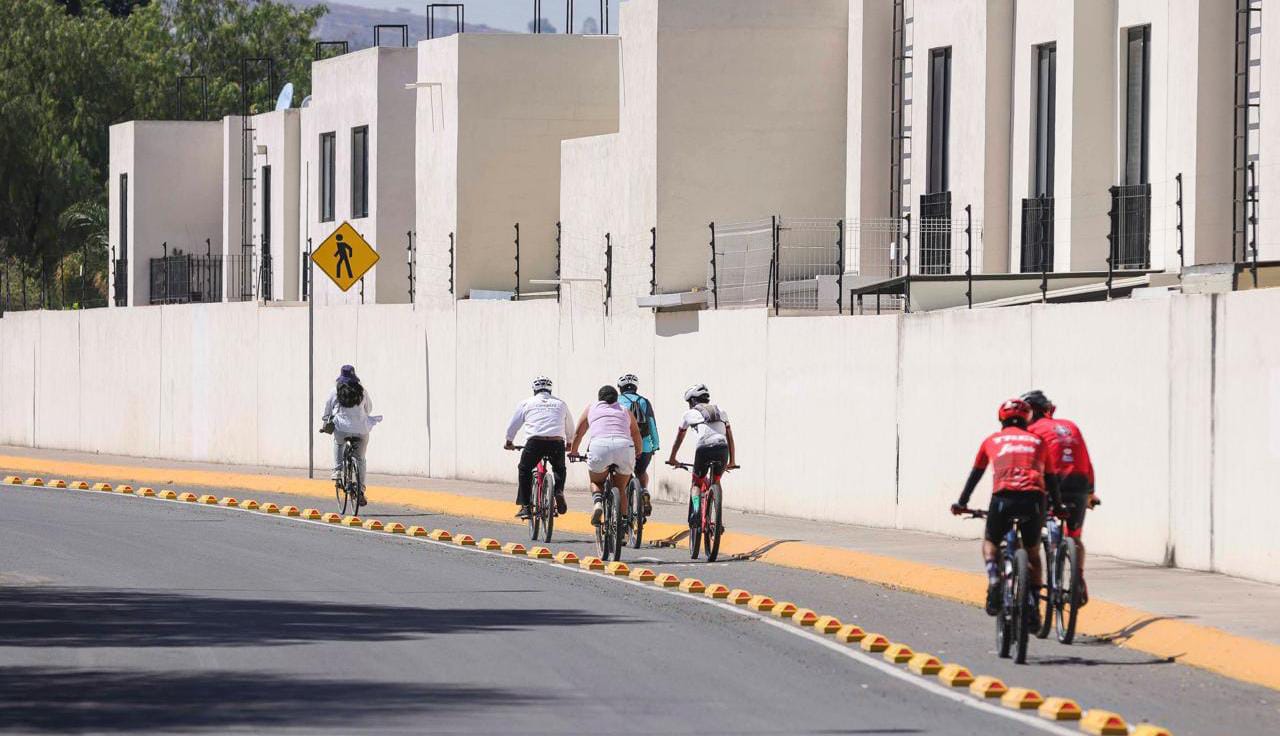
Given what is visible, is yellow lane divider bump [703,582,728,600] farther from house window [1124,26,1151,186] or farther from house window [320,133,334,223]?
house window [320,133,334,223]

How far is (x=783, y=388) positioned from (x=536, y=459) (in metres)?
4.53

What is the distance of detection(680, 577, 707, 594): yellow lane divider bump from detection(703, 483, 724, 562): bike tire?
7.29ft

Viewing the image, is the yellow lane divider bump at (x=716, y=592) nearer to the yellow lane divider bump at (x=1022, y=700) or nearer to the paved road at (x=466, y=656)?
the paved road at (x=466, y=656)

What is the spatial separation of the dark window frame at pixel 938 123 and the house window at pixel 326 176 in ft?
53.9

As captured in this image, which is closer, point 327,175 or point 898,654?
point 898,654

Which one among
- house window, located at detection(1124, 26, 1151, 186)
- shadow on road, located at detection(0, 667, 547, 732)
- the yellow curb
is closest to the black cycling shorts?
the yellow curb

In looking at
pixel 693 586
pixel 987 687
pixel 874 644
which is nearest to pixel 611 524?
pixel 693 586

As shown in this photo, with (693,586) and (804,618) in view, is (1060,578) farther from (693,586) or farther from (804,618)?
(693,586)

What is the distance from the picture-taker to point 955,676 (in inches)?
507

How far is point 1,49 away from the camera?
67438 millimetres

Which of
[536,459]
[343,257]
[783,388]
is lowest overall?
[536,459]

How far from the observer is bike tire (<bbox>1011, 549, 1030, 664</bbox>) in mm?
13789

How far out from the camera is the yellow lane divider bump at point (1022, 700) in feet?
39.4

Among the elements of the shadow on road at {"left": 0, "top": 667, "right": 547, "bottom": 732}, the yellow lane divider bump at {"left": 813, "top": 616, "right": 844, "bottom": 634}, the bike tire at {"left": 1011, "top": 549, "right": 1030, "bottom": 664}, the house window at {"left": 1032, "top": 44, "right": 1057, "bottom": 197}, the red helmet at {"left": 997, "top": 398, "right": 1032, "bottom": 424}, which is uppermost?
the house window at {"left": 1032, "top": 44, "right": 1057, "bottom": 197}
